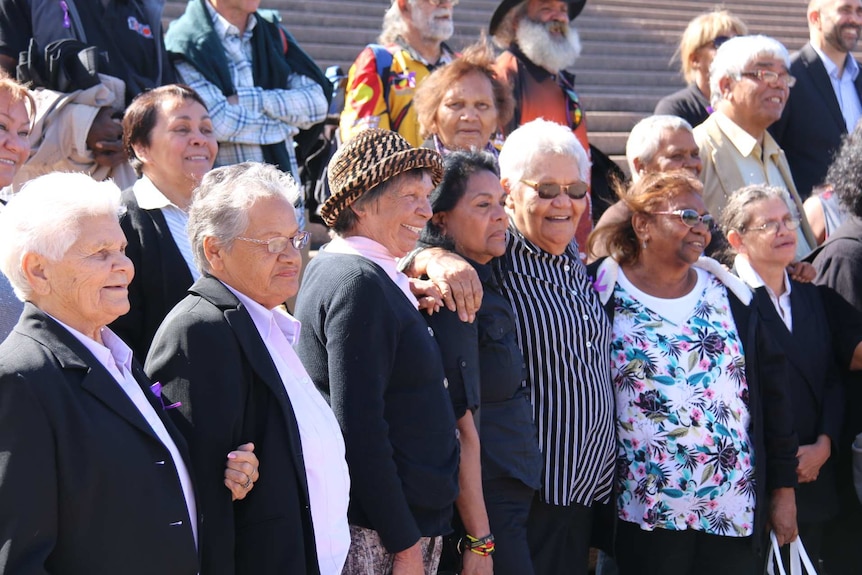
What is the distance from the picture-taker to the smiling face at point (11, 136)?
10.8 ft

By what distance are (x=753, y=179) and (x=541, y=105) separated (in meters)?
1.16

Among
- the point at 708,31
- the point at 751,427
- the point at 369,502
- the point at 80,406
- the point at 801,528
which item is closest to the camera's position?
the point at 80,406

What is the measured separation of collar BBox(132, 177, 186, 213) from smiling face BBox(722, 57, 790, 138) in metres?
3.25

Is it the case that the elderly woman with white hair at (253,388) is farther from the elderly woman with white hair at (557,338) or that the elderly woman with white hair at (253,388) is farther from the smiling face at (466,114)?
the smiling face at (466,114)

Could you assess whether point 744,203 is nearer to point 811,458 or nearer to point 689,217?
point 689,217

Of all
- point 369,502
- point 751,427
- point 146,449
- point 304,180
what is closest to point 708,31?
point 304,180

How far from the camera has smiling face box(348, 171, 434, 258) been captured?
3.29m

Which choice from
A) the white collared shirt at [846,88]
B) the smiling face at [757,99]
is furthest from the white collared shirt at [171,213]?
the white collared shirt at [846,88]

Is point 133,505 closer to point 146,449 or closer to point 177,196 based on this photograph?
point 146,449

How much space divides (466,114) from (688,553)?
6.76 feet

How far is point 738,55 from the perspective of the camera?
571 centimetres

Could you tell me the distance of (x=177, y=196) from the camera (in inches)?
151

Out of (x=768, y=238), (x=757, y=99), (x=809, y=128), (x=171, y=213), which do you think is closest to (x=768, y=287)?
(x=768, y=238)

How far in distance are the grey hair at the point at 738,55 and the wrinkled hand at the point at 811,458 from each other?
7.00 feet
